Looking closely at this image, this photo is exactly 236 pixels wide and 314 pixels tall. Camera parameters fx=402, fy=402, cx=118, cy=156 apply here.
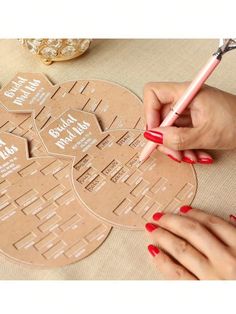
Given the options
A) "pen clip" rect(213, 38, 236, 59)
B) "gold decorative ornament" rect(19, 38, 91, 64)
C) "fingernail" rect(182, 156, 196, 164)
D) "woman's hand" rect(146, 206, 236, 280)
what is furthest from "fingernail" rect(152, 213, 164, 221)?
"gold decorative ornament" rect(19, 38, 91, 64)

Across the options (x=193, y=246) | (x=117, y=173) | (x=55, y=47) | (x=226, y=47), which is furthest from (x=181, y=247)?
(x=55, y=47)

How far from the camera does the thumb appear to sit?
1.83ft

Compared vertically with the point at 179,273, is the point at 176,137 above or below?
above

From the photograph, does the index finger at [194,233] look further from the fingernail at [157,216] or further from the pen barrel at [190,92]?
the pen barrel at [190,92]

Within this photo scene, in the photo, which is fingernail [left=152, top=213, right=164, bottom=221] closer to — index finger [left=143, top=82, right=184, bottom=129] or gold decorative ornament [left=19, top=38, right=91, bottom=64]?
index finger [left=143, top=82, right=184, bottom=129]

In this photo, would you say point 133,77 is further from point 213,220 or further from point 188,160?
point 213,220

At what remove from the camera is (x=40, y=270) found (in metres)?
0.50

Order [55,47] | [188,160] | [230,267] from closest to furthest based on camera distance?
[230,267], [188,160], [55,47]

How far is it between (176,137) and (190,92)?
7cm

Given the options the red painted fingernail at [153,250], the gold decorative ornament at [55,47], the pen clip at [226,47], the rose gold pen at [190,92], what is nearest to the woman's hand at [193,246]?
the red painted fingernail at [153,250]

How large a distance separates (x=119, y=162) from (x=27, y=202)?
0.14 m

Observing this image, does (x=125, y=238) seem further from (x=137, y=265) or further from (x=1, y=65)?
(x=1, y=65)

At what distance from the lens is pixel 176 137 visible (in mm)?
556

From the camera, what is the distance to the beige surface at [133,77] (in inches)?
19.8
